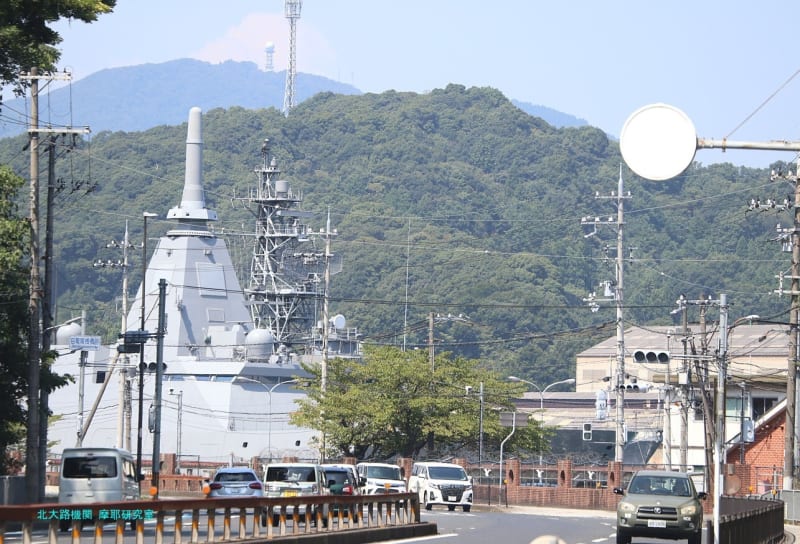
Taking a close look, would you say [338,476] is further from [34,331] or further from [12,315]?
[12,315]

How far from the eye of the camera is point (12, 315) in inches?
1491

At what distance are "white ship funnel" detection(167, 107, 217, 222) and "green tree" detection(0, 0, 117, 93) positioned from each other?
6760cm

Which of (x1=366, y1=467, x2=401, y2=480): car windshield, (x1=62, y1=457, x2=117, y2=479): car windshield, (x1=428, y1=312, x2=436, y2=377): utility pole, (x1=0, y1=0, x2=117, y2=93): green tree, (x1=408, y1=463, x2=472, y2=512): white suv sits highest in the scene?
(x1=0, y1=0, x2=117, y2=93): green tree

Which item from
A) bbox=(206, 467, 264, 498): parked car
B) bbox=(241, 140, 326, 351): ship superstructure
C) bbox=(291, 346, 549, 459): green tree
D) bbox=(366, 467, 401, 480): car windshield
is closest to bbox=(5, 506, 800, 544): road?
bbox=(206, 467, 264, 498): parked car

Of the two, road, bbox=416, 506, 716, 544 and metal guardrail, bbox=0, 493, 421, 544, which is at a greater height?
metal guardrail, bbox=0, 493, 421, 544

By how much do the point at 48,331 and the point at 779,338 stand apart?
250ft

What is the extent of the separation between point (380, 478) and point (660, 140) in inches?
1414

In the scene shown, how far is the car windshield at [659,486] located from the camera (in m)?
28.1

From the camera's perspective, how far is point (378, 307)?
15100cm

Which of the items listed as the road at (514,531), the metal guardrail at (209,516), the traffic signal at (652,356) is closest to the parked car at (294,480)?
the metal guardrail at (209,516)

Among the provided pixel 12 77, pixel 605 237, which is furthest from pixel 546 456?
pixel 605 237

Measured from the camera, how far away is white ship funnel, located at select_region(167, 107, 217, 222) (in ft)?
324

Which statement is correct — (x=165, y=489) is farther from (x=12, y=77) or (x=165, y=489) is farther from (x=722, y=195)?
(x=722, y=195)

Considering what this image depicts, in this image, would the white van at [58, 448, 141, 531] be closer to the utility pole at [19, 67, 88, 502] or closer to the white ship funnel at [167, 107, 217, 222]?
the utility pole at [19, 67, 88, 502]
